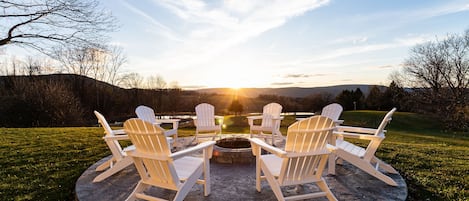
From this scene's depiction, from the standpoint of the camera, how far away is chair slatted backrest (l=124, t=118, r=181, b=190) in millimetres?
2167

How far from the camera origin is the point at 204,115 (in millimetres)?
5449

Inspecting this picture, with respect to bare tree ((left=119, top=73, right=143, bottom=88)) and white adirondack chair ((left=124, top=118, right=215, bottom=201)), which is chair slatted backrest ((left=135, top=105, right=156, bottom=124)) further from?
bare tree ((left=119, top=73, right=143, bottom=88))

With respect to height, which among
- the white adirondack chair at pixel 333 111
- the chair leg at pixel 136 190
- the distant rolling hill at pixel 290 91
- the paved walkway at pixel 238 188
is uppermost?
the distant rolling hill at pixel 290 91

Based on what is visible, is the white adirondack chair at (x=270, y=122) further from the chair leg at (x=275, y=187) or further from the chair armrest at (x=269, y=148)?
the chair leg at (x=275, y=187)

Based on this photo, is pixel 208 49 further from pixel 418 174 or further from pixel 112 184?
pixel 418 174

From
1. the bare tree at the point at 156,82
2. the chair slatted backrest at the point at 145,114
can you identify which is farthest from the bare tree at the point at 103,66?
the chair slatted backrest at the point at 145,114

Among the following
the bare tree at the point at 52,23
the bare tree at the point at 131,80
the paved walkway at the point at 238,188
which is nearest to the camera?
the paved walkway at the point at 238,188

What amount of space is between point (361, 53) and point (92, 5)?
8057 millimetres

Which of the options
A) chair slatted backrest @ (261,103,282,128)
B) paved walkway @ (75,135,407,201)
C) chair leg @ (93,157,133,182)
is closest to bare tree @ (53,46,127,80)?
chair slatted backrest @ (261,103,282,128)

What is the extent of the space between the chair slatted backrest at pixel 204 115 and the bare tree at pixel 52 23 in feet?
11.9

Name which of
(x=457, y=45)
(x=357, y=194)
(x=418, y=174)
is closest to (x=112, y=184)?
(x=357, y=194)

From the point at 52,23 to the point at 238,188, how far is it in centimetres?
655

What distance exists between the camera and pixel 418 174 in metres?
3.35

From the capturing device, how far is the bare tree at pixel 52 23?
6.04 m
